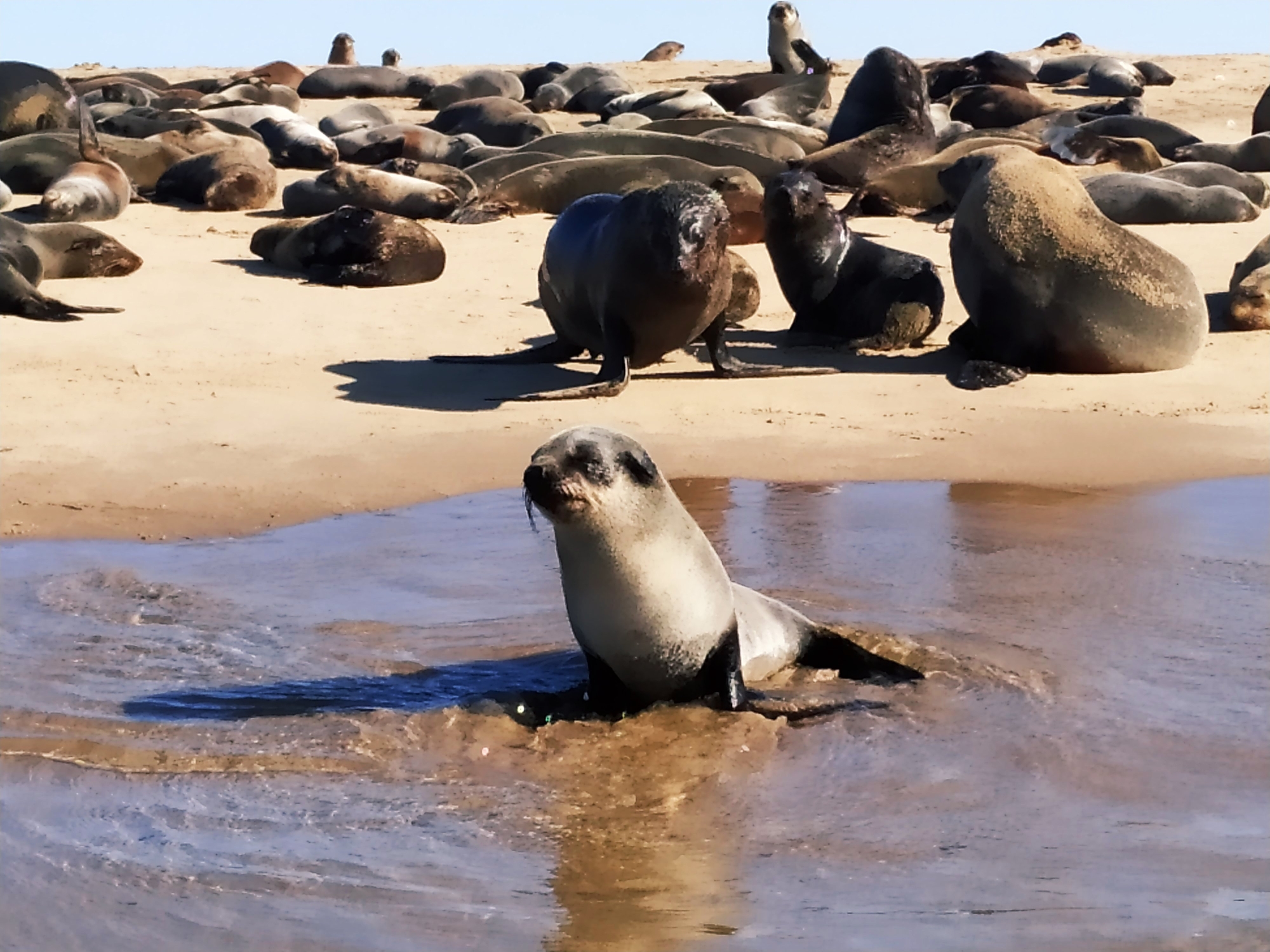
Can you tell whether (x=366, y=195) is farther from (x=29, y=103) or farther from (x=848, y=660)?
(x=848, y=660)

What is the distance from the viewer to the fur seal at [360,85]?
79.9 feet

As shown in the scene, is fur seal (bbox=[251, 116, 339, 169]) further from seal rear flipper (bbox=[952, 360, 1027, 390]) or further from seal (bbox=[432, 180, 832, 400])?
seal rear flipper (bbox=[952, 360, 1027, 390])

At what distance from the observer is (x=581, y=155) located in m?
14.9

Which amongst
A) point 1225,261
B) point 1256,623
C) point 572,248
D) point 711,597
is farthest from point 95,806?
point 1225,261

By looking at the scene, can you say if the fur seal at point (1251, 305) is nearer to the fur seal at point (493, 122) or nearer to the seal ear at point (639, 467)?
the seal ear at point (639, 467)

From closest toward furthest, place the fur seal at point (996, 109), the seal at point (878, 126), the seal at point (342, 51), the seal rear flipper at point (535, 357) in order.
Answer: the seal rear flipper at point (535, 357), the seal at point (878, 126), the fur seal at point (996, 109), the seal at point (342, 51)

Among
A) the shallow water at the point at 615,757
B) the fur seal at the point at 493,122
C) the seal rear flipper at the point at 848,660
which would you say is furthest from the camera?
the fur seal at the point at 493,122

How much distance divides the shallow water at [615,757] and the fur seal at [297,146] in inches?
410

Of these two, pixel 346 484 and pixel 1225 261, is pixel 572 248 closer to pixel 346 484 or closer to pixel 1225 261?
pixel 346 484

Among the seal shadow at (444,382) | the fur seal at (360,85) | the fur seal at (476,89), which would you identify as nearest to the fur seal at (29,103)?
the fur seal at (476,89)

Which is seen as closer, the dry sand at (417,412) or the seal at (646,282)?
the dry sand at (417,412)

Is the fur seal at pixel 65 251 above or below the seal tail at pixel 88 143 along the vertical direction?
A: below

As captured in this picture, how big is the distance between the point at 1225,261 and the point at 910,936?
909 centimetres

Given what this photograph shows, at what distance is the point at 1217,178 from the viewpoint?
1341 centimetres
